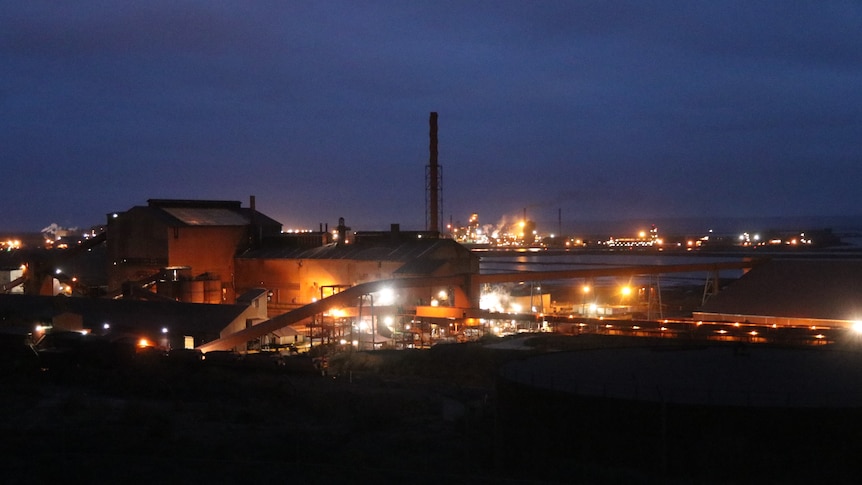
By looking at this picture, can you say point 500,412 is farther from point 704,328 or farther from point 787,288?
point 787,288

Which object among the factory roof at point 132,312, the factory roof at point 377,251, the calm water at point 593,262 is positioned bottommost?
the factory roof at point 132,312

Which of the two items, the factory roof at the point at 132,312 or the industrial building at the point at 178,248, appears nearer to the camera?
the factory roof at the point at 132,312

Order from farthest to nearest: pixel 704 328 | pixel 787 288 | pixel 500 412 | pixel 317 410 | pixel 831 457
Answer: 1. pixel 787 288
2. pixel 704 328
3. pixel 317 410
4. pixel 500 412
5. pixel 831 457

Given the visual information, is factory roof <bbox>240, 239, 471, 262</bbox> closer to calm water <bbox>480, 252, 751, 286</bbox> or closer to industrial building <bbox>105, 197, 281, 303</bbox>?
industrial building <bbox>105, 197, 281, 303</bbox>

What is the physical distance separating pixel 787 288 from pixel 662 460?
23.1m

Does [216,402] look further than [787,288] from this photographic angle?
No

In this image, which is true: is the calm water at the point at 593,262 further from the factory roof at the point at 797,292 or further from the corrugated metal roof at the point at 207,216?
the factory roof at the point at 797,292

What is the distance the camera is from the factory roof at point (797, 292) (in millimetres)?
28531

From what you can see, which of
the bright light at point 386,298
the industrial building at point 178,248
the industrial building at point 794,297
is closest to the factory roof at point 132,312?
the industrial building at point 178,248

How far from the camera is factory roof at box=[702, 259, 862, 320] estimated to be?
28531 mm

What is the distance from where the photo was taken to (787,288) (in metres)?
30.5

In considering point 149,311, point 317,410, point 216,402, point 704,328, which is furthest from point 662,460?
point 149,311

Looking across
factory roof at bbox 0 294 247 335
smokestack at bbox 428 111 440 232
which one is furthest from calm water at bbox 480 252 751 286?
factory roof at bbox 0 294 247 335

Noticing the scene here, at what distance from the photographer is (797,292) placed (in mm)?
30094
